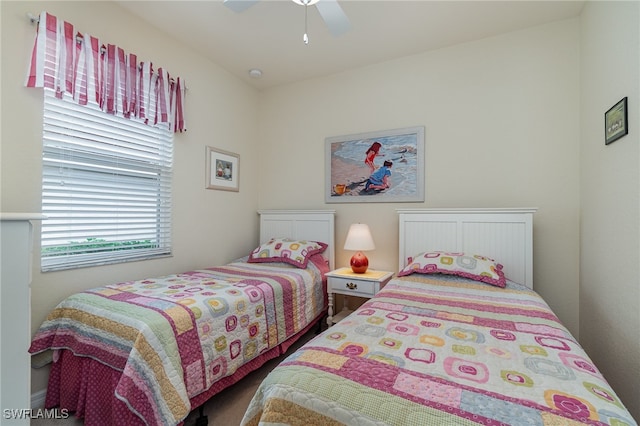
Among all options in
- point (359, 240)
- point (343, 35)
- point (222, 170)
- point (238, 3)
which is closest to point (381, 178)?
point (359, 240)

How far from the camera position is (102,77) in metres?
2.05

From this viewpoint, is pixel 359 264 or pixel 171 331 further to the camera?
pixel 359 264

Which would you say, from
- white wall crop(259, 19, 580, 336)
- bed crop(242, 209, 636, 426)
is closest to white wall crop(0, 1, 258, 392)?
white wall crop(259, 19, 580, 336)

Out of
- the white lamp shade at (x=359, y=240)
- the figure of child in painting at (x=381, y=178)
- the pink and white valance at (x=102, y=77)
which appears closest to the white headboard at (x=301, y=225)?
the white lamp shade at (x=359, y=240)

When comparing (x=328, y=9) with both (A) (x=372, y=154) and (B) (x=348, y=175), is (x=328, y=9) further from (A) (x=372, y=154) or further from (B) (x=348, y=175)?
(B) (x=348, y=175)

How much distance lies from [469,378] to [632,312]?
A: 1223mm

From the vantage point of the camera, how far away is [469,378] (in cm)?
92

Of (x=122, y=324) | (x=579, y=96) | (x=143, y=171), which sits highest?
(x=579, y=96)

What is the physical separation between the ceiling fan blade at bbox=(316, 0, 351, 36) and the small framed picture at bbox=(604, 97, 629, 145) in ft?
5.26

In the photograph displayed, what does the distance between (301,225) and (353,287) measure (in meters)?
0.98

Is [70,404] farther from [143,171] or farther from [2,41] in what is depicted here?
[2,41]

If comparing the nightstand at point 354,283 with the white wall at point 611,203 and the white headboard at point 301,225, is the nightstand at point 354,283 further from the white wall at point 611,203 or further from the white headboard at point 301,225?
the white wall at point 611,203

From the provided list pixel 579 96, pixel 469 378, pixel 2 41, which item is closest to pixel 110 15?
pixel 2 41

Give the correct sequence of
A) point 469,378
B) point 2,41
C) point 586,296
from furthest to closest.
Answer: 1. point 586,296
2. point 2,41
3. point 469,378
